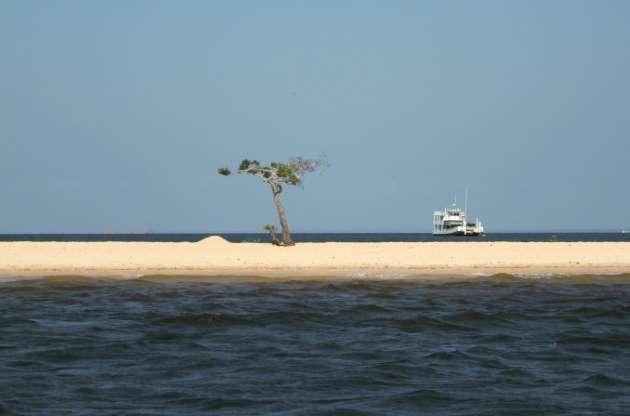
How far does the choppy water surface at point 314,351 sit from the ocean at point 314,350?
4 centimetres

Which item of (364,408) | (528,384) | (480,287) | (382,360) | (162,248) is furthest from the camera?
(162,248)

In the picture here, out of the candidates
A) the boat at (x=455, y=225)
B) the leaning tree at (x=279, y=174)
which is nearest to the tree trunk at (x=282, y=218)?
the leaning tree at (x=279, y=174)

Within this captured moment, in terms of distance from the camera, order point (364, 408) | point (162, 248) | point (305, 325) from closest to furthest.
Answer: point (364, 408), point (305, 325), point (162, 248)

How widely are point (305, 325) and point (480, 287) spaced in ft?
36.8

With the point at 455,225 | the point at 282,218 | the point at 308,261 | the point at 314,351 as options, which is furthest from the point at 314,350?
the point at 455,225

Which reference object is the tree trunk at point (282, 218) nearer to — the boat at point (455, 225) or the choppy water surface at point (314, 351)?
the choppy water surface at point (314, 351)

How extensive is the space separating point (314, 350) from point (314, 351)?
0.41 feet

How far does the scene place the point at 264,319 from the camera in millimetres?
21688

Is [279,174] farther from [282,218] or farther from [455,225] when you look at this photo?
[455,225]

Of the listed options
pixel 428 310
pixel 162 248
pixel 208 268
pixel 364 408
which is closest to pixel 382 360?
pixel 364 408

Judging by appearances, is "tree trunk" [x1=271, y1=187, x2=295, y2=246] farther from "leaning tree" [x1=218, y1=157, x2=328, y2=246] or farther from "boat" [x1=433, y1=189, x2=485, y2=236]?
"boat" [x1=433, y1=189, x2=485, y2=236]

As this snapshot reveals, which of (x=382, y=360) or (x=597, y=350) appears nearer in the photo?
(x=382, y=360)

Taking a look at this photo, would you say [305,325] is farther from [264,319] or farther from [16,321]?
[16,321]

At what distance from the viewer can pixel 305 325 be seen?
20.8 meters
